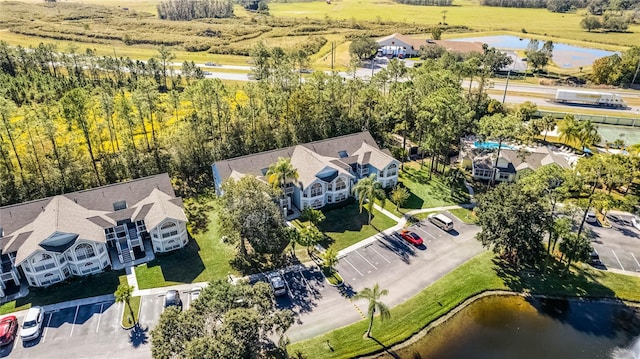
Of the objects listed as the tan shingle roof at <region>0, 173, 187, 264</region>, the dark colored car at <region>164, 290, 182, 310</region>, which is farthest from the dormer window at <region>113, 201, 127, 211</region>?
the dark colored car at <region>164, 290, 182, 310</region>

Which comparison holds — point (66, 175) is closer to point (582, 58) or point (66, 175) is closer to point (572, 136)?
point (572, 136)

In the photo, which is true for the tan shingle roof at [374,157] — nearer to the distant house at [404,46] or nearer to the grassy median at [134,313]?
the grassy median at [134,313]

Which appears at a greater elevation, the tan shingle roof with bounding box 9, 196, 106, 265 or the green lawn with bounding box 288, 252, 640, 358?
the tan shingle roof with bounding box 9, 196, 106, 265

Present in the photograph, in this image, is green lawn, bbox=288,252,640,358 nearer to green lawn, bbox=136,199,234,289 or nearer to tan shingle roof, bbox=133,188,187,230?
green lawn, bbox=136,199,234,289

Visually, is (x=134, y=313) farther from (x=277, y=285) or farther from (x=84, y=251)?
(x=277, y=285)

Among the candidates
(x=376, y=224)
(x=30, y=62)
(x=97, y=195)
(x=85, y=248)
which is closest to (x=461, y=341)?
(x=376, y=224)
